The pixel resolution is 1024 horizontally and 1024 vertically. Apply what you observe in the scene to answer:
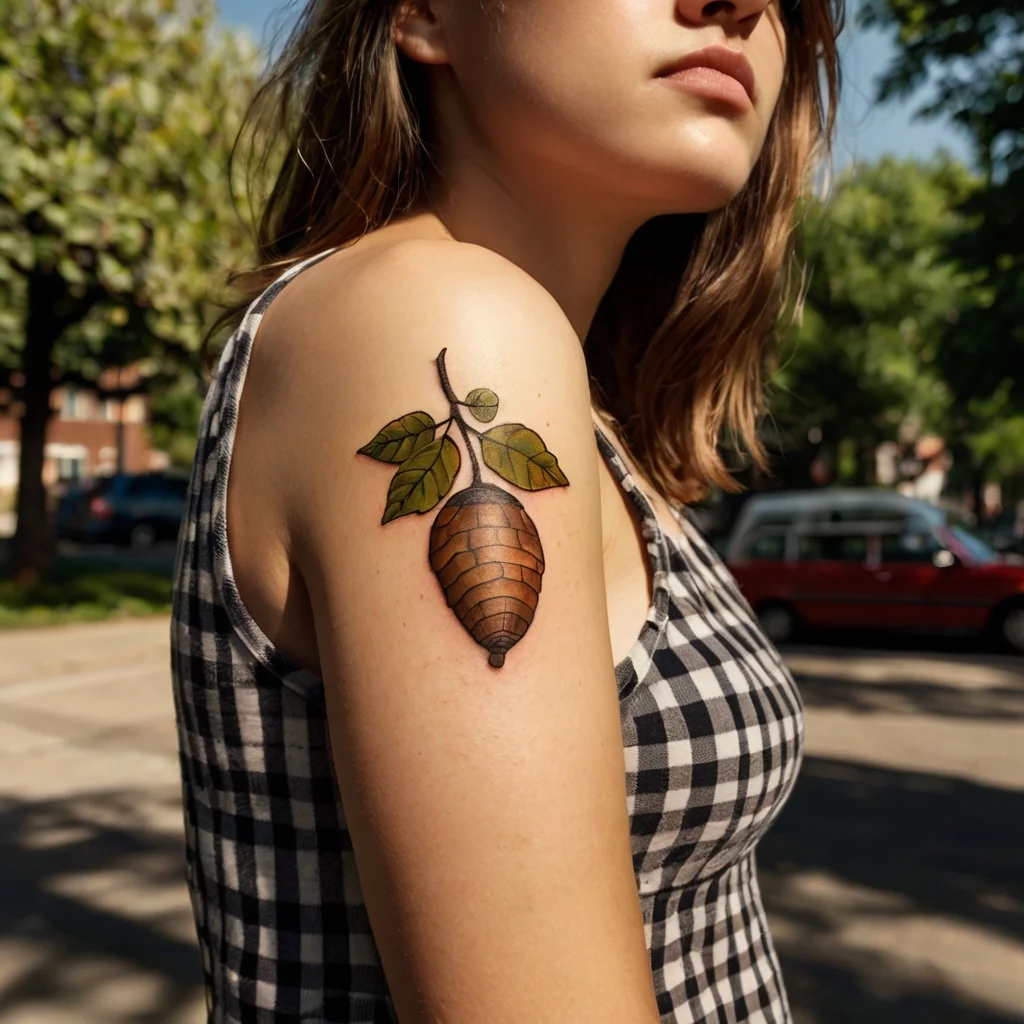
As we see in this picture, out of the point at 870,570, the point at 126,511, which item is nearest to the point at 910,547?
the point at 870,570

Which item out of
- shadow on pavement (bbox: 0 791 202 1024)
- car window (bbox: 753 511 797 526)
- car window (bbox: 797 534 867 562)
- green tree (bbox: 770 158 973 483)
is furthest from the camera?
green tree (bbox: 770 158 973 483)

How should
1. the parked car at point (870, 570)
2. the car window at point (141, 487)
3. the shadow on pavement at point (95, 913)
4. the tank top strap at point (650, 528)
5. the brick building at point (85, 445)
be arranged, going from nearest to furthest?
the tank top strap at point (650, 528) → the shadow on pavement at point (95, 913) → the parked car at point (870, 570) → the car window at point (141, 487) → the brick building at point (85, 445)

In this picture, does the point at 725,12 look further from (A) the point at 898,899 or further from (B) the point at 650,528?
(A) the point at 898,899

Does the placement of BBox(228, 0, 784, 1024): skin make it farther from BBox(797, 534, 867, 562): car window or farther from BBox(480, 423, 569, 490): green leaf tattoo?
BBox(797, 534, 867, 562): car window

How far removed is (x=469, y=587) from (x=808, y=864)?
4717 millimetres

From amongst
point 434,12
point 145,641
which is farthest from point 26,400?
point 434,12

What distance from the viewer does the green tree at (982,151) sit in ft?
26.7

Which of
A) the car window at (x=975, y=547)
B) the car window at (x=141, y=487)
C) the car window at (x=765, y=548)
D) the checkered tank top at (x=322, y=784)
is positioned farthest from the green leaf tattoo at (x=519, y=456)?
the car window at (x=141, y=487)

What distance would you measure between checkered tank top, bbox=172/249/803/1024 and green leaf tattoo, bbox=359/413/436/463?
0.58 feet

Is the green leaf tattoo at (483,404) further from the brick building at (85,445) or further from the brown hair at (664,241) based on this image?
the brick building at (85,445)

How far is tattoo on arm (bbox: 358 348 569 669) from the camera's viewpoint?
76 centimetres

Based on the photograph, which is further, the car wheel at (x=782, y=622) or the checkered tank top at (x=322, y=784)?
the car wheel at (x=782, y=622)

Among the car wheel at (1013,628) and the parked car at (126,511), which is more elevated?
the parked car at (126,511)

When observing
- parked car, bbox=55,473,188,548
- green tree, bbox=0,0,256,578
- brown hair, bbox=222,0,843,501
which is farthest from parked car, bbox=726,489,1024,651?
parked car, bbox=55,473,188,548
